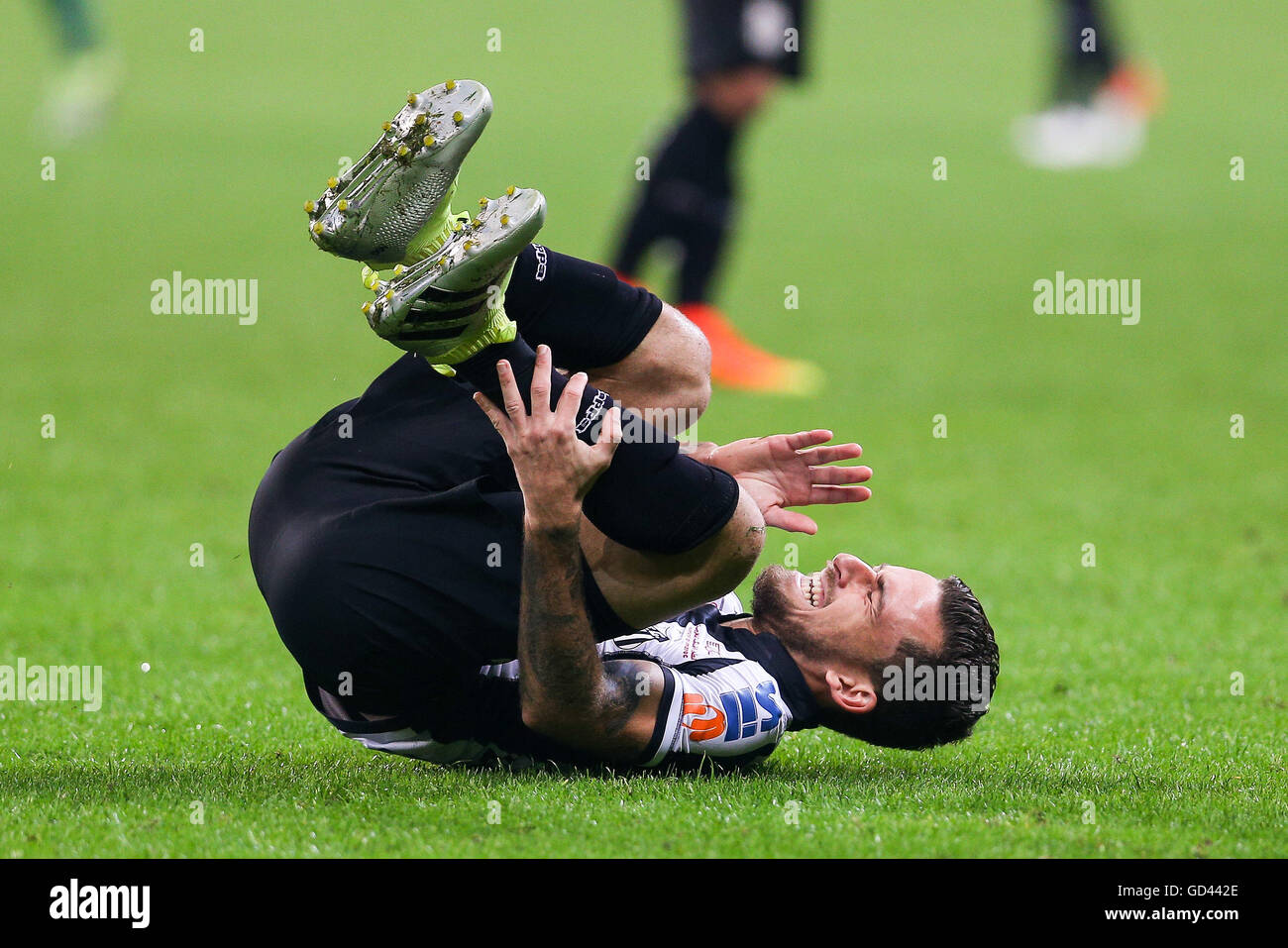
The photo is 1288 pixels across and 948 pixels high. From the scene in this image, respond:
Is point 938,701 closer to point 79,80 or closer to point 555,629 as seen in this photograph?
point 555,629

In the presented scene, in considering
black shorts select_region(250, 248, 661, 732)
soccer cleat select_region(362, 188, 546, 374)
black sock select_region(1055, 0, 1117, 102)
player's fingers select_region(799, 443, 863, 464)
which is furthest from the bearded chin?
black sock select_region(1055, 0, 1117, 102)

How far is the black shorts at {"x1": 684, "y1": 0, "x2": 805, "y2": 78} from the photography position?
10.6 m

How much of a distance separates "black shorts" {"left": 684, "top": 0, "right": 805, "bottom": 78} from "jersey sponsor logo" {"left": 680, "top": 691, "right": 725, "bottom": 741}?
23.7ft

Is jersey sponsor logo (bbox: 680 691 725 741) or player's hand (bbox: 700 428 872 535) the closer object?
jersey sponsor logo (bbox: 680 691 725 741)

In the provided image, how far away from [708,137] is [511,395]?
746 cm

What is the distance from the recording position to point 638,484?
12.5 feet

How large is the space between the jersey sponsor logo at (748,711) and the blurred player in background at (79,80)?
17647 mm

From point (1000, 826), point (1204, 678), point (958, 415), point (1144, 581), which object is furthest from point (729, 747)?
point (958, 415)

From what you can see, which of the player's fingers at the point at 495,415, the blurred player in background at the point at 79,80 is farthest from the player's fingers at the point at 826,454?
the blurred player in background at the point at 79,80

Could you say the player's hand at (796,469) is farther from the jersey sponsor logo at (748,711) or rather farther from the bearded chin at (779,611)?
the jersey sponsor logo at (748,711)

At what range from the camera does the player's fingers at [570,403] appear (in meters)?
3.68

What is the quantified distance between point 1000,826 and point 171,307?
1283 cm

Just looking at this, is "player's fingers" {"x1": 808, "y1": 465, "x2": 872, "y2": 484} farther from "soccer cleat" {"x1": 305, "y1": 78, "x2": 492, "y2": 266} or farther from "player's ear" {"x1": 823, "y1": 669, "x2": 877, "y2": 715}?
"soccer cleat" {"x1": 305, "y1": 78, "x2": 492, "y2": 266}

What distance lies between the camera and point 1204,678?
566 cm
